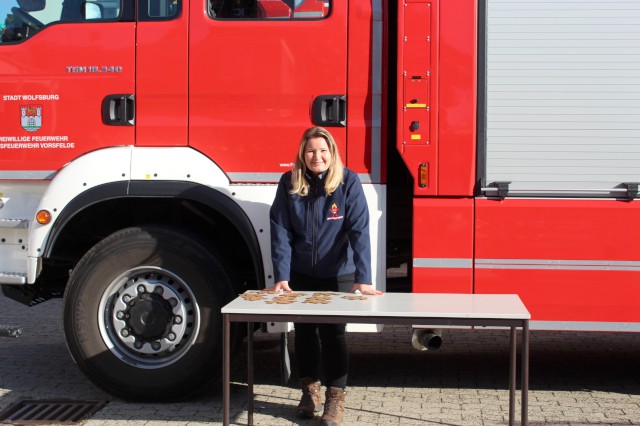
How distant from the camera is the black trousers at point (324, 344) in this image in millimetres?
5312

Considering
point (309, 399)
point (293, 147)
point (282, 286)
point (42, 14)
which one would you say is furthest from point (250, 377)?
point (42, 14)

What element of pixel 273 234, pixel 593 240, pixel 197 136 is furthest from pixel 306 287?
pixel 593 240

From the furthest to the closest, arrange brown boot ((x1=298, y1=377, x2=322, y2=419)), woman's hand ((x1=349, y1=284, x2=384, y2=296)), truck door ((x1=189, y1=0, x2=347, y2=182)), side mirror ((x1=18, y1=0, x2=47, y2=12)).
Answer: side mirror ((x1=18, y1=0, x2=47, y2=12)) → truck door ((x1=189, y1=0, x2=347, y2=182)) → brown boot ((x1=298, y1=377, x2=322, y2=419)) → woman's hand ((x1=349, y1=284, x2=384, y2=296))

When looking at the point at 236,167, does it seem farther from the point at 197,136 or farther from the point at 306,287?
the point at 306,287

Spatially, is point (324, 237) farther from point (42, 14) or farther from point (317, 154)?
point (42, 14)

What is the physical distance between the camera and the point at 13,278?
5.70 meters

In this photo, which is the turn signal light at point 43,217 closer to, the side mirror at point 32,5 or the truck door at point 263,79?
the truck door at point 263,79

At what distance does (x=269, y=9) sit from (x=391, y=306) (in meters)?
2.04

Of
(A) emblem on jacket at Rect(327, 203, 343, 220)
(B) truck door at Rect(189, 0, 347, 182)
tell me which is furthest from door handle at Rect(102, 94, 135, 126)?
(A) emblem on jacket at Rect(327, 203, 343, 220)

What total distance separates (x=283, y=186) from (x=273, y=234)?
0.28 meters

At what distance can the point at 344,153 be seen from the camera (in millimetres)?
5559

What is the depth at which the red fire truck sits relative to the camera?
537cm

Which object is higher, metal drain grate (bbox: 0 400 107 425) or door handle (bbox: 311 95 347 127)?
door handle (bbox: 311 95 347 127)

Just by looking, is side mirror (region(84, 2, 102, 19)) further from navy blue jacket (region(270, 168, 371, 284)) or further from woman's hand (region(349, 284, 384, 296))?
woman's hand (region(349, 284, 384, 296))
